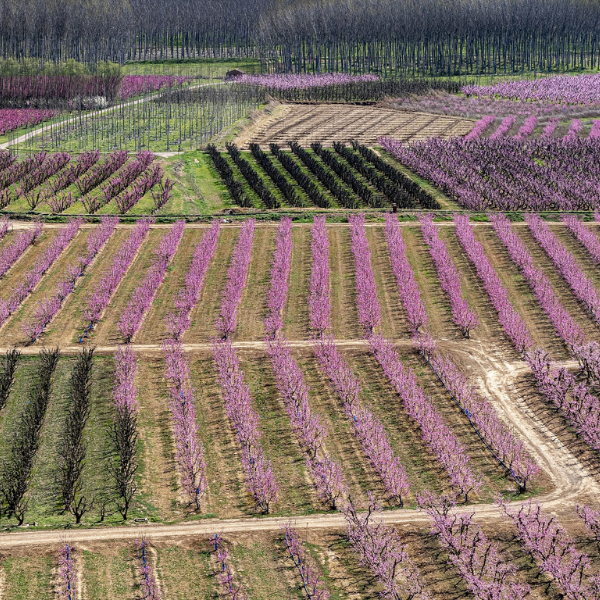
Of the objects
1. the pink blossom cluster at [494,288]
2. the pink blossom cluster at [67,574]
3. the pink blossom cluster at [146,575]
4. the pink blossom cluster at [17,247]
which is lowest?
the pink blossom cluster at [494,288]

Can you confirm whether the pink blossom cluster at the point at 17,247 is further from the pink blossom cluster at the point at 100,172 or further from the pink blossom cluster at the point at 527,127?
the pink blossom cluster at the point at 527,127

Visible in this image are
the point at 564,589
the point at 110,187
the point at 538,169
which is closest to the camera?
the point at 564,589

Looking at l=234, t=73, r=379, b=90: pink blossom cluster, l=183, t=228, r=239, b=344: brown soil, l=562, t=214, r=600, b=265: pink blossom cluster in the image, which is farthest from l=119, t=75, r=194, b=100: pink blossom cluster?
l=562, t=214, r=600, b=265: pink blossom cluster

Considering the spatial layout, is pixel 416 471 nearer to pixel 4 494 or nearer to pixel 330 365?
pixel 330 365

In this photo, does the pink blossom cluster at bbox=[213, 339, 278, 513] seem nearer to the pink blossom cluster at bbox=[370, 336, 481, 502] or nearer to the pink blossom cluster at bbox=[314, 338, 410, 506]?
the pink blossom cluster at bbox=[314, 338, 410, 506]

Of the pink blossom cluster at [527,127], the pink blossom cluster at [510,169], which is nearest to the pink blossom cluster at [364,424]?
the pink blossom cluster at [510,169]

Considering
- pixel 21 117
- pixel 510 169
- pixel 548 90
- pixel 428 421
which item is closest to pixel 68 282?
pixel 428 421

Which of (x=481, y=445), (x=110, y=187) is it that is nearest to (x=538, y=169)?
(x=110, y=187)
